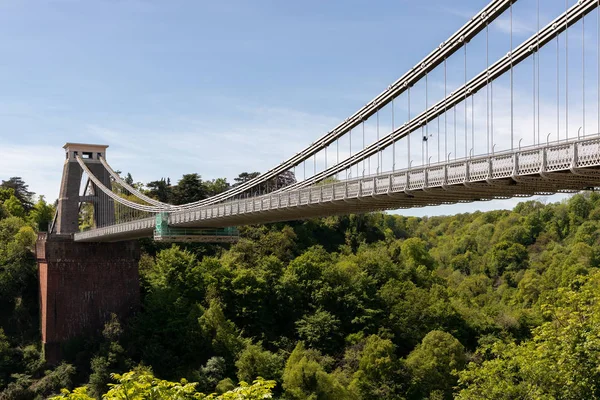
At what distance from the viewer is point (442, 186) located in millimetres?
19578

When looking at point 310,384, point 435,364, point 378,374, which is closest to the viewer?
point 310,384

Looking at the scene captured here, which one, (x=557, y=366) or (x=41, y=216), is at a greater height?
(x=41, y=216)

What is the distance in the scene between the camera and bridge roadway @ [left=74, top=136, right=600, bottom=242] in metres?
16.0

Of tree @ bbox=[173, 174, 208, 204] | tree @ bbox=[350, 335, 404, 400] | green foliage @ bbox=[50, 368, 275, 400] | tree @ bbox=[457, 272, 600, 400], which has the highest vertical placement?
tree @ bbox=[173, 174, 208, 204]

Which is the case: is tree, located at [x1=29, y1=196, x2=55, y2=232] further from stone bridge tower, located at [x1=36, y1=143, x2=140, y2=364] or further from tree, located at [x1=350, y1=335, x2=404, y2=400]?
tree, located at [x1=350, y1=335, x2=404, y2=400]

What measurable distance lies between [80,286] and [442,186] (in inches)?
976

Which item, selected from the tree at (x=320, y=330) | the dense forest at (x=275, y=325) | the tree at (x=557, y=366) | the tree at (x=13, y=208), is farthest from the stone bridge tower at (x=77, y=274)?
the tree at (x=557, y=366)

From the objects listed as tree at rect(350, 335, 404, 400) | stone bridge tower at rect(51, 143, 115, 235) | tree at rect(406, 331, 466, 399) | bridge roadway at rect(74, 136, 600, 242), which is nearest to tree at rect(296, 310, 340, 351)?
tree at rect(350, 335, 404, 400)

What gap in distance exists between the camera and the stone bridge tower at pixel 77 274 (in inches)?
1485

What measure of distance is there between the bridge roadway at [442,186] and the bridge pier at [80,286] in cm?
956

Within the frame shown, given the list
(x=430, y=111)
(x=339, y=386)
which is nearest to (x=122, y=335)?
(x=339, y=386)

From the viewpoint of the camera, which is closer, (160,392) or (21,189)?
(160,392)

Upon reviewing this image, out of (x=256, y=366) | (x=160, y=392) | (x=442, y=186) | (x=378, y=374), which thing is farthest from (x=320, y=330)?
(x=160, y=392)

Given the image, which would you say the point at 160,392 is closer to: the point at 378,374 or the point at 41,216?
the point at 378,374
